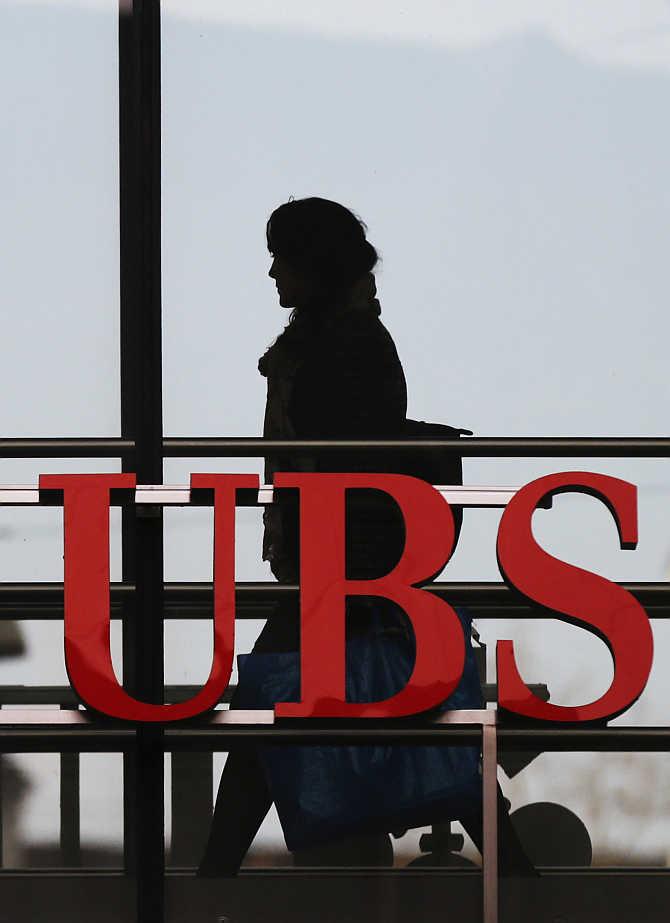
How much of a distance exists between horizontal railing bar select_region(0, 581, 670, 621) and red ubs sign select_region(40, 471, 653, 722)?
228 millimetres

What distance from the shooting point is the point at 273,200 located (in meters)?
4.50

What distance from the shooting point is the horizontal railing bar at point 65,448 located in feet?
14.5

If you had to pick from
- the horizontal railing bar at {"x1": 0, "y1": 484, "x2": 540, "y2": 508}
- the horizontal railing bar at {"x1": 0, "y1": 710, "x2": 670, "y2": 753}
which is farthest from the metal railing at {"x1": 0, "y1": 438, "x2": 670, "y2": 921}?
the horizontal railing bar at {"x1": 0, "y1": 484, "x2": 540, "y2": 508}

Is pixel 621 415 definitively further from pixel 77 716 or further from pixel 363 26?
pixel 77 716

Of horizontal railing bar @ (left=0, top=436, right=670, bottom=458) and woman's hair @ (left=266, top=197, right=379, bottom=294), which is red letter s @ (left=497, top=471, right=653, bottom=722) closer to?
horizontal railing bar @ (left=0, top=436, right=670, bottom=458)

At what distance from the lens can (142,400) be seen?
445cm

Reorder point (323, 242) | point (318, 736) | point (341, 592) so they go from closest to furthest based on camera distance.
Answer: point (341, 592) < point (318, 736) < point (323, 242)

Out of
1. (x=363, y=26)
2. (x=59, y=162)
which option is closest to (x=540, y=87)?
(x=363, y=26)

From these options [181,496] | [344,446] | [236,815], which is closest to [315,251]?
[344,446]

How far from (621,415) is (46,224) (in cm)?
181

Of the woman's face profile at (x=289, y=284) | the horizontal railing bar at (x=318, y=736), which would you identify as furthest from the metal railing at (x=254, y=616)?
the woman's face profile at (x=289, y=284)

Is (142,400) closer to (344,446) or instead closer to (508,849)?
(344,446)

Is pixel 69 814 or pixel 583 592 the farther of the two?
pixel 69 814

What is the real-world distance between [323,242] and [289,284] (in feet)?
0.53
